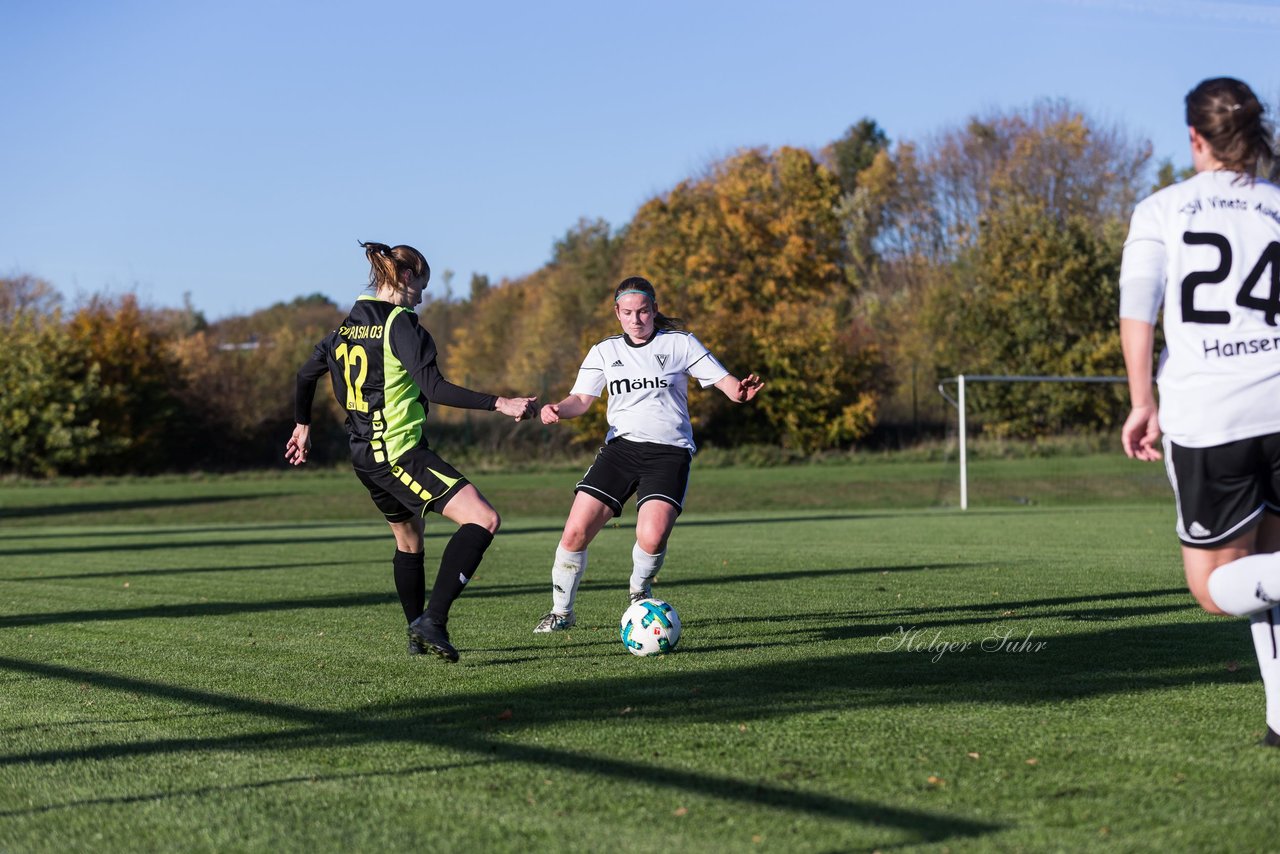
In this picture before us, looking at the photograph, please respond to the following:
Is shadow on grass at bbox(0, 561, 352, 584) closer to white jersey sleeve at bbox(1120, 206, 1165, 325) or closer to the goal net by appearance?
white jersey sleeve at bbox(1120, 206, 1165, 325)

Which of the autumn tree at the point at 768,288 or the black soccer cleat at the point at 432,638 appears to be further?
the autumn tree at the point at 768,288

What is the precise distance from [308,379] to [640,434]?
1.91 m

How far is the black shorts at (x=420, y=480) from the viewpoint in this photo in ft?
22.0

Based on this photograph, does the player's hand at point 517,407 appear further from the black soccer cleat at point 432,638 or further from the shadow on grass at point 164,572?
the shadow on grass at point 164,572

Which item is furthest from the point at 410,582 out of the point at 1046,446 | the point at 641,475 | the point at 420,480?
the point at 1046,446

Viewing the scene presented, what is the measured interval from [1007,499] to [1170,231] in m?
24.9

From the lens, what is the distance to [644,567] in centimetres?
785

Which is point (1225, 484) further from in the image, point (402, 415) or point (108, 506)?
point (108, 506)

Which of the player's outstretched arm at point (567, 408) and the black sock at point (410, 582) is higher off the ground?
the player's outstretched arm at point (567, 408)

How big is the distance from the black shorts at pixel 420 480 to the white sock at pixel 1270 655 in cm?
374

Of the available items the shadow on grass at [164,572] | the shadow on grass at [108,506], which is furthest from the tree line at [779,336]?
the shadow on grass at [164,572]

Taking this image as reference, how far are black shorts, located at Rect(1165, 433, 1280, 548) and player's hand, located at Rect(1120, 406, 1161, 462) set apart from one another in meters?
0.07

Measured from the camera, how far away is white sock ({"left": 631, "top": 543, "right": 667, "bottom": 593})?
25.6 feet

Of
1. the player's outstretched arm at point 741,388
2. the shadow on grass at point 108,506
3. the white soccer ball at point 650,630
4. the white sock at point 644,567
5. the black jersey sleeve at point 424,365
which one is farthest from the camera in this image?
the shadow on grass at point 108,506
